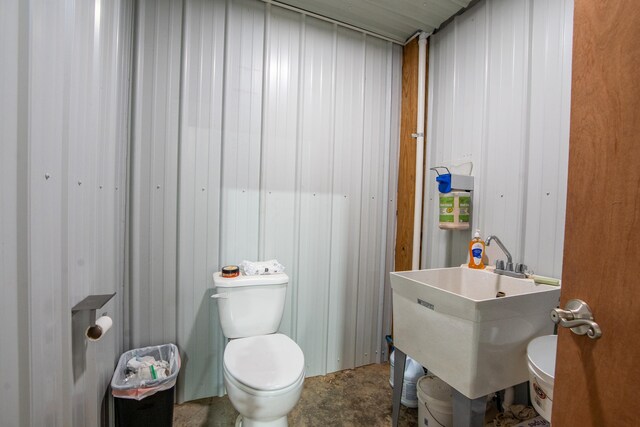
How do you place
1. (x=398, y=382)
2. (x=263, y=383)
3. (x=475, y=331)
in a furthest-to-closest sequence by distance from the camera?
(x=398, y=382) → (x=263, y=383) → (x=475, y=331)

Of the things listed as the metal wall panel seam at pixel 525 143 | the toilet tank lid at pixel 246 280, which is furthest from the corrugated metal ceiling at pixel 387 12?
the toilet tank lid at pixel 246 280

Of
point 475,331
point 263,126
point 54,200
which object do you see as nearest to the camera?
point 54,200

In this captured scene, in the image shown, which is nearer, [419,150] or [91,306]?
[91,306]

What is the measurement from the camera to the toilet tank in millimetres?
1470

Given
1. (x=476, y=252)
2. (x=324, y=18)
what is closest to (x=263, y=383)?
(x=476, y=252)

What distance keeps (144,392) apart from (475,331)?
1398mm

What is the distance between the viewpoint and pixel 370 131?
203 centimetres

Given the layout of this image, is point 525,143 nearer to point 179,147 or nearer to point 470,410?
point 470,410

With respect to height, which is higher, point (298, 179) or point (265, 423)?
point (298, 179)

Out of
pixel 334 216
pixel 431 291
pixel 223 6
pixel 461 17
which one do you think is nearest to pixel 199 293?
pixel 334 216

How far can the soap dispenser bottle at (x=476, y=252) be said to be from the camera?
1516mm

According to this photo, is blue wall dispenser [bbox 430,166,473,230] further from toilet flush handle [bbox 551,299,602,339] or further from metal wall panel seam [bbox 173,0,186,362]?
metal wall panel seam [bbox 173,0,186,362]

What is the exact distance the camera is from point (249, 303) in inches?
59.0

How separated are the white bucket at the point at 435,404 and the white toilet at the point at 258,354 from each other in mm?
661
